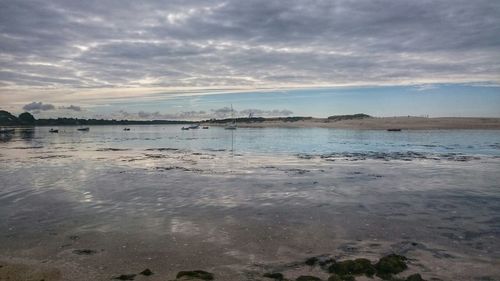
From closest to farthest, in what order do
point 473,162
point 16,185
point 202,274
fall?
1. point 202,274
2. point 16,185
3. point 473,162

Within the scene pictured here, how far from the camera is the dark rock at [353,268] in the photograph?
9.23 m

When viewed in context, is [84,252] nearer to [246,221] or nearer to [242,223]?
[242,223]

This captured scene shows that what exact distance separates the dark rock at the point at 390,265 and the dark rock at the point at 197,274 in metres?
3.76

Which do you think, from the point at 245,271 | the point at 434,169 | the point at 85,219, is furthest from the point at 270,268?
the point at 434,169

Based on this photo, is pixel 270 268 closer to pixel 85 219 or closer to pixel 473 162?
pixel 85 219

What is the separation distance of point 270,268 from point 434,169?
23.1 meters

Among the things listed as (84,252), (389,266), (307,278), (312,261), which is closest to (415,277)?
(389,266)

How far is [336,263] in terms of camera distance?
31.9ft

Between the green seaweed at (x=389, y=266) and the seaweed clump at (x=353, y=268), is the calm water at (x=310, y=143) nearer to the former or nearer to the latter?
the green seaweed at (x=389, y=266)

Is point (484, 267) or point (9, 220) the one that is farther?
point (9, 220)

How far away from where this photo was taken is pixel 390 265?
941cm

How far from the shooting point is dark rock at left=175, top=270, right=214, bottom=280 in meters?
9.05

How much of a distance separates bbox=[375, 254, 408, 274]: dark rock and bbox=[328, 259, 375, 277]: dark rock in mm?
174

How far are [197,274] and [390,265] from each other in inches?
172
